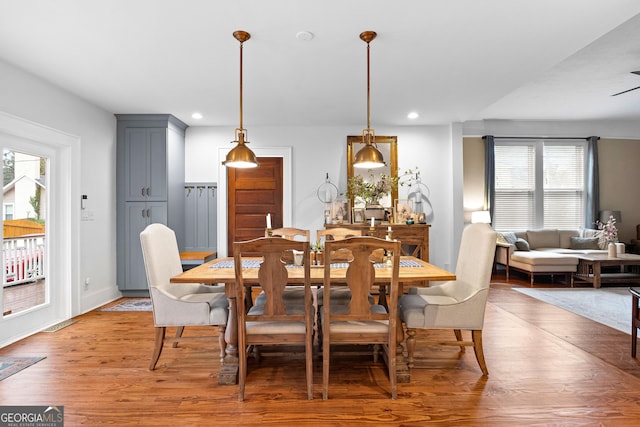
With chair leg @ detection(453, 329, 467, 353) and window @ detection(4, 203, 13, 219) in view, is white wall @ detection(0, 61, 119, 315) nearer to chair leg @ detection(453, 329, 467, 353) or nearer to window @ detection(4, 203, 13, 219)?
window @ detection(4, 203, 13, 219)

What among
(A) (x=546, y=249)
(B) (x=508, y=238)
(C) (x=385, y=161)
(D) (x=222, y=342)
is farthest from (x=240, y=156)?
(A) (x=546, y=249)

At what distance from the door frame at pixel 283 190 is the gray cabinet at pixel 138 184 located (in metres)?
0.84

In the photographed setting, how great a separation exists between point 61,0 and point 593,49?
461cm

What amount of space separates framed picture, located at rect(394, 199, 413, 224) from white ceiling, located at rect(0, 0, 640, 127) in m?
1.34

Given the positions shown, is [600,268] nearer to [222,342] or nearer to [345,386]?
[345,386]

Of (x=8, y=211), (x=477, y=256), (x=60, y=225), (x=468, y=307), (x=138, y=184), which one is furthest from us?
(x=138, y=184)

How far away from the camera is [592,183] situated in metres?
6.68

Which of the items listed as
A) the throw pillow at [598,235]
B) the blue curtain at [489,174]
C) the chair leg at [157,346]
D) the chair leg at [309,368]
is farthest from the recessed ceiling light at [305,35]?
the throw pillow at [598,235]

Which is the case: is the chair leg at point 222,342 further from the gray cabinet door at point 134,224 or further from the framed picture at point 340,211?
the framed picture at point 340,211

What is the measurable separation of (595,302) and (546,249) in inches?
79.3

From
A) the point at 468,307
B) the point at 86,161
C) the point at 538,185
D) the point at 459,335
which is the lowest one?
the point at 459,335

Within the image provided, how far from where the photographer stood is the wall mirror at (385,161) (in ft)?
18.1

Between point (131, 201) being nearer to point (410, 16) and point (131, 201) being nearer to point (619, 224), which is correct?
point (410, 16)

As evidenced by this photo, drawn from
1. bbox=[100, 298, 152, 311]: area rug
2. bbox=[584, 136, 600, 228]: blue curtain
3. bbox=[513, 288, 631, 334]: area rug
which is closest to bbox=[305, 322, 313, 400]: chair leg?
bbox=[100, 298, 152, 311]: area rug
